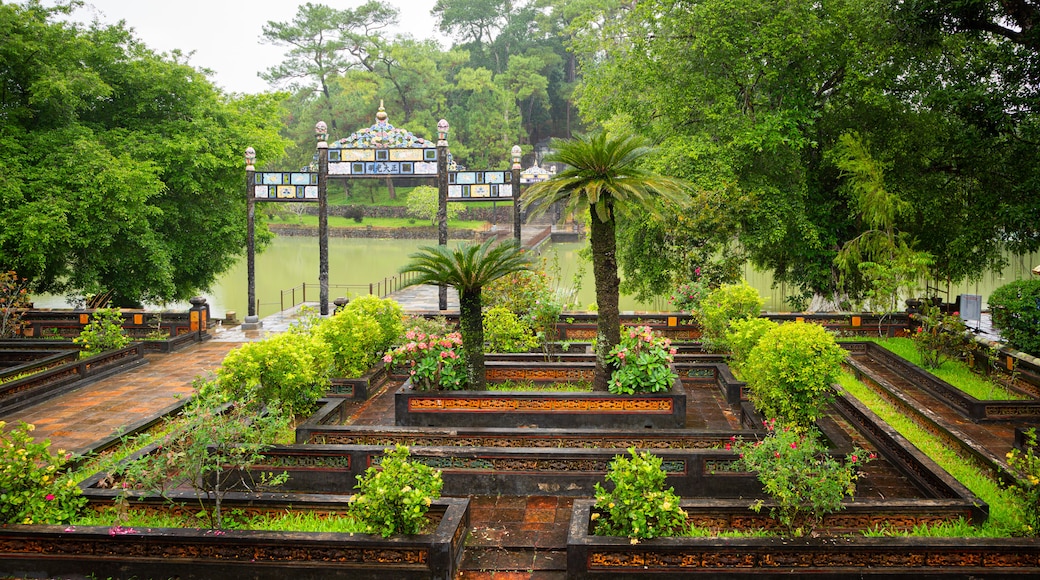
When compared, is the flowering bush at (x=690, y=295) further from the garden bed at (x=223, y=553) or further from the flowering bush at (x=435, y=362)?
the garden bed at (x=223, y=553)

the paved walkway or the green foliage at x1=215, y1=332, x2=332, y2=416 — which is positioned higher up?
the green foliage at x1=215, y1=332, x2=332, y2=416

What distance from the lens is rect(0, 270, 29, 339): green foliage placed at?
16359mm

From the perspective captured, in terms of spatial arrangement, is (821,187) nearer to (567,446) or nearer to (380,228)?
(567,446)

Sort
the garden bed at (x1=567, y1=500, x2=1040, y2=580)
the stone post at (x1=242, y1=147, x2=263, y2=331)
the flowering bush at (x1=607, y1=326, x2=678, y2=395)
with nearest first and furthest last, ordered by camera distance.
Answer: the garden bed at (x1=567, y1=500, x2=1040, y2=580), the flowering bush at (x1=607, y1=326, x2=678, y2=395), the stone post at (x1=242, y1=147, x2=263, y2=331)

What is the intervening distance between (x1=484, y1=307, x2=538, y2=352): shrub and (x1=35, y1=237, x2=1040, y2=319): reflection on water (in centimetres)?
762

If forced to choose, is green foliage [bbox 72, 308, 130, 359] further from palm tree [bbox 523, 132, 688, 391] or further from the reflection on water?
palm tree [bbox 523, 132, 688, 391]

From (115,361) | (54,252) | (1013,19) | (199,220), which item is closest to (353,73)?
(199,220)

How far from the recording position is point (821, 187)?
2047 cm

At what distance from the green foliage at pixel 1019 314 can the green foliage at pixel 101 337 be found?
56.1 feet

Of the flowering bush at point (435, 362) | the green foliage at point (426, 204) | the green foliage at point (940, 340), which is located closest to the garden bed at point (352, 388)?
the flowering bush at point (435, 362)

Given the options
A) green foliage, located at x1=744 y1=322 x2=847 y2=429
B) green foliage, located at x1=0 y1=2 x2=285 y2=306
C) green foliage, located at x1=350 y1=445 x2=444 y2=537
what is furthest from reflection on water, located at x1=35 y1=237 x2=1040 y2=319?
green foliage, located at x1=350 y1=445 x2=444 y2=537

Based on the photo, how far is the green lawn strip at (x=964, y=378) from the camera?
12055 millimetres

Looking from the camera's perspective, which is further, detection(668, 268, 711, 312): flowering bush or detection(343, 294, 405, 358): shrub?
detection(668, 268, 711, 312): flowering bush

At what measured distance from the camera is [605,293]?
444 inches
